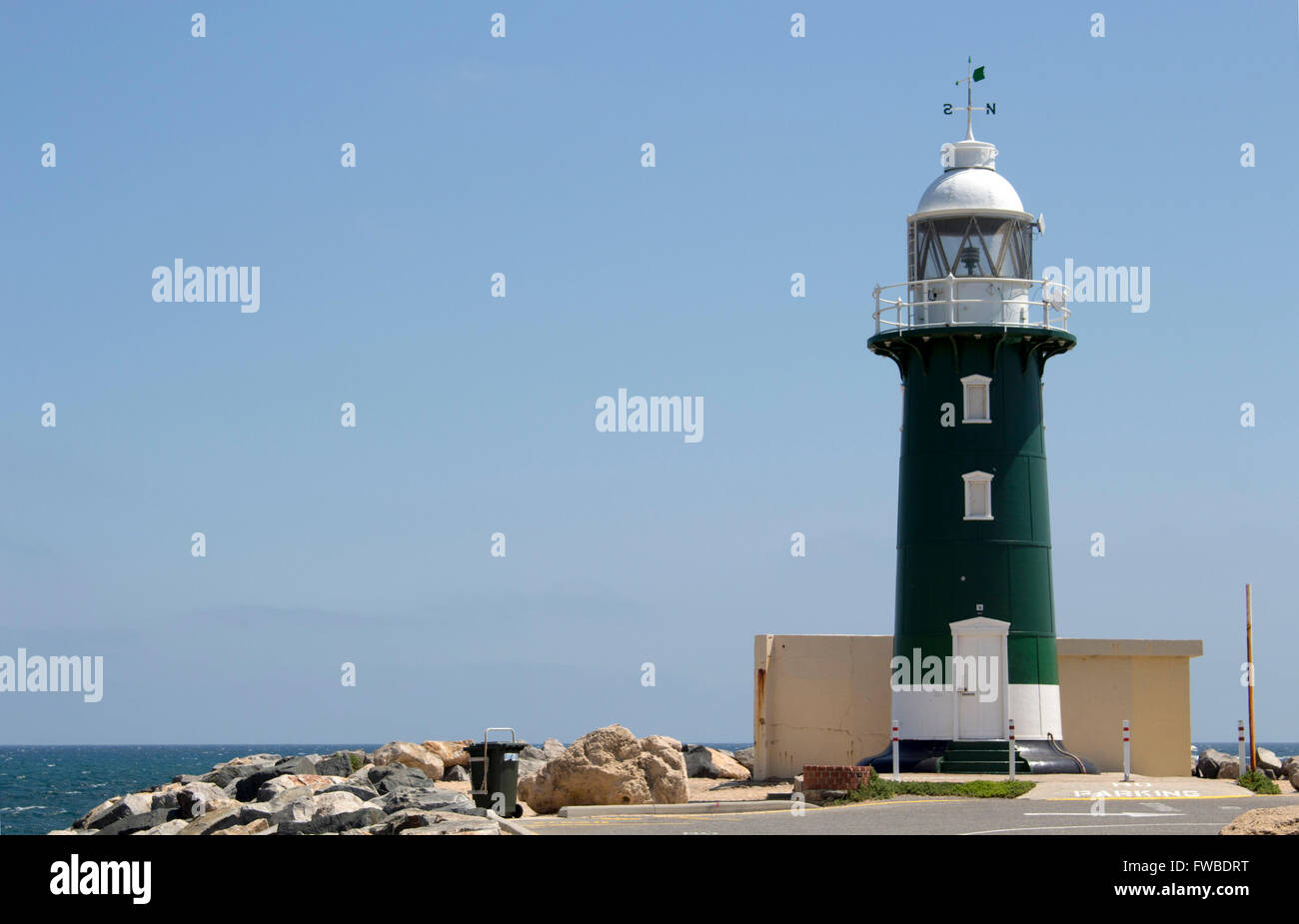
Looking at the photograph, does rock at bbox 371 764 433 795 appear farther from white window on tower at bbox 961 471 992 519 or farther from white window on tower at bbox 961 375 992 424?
white window on tower at bbox 961 375 992 424

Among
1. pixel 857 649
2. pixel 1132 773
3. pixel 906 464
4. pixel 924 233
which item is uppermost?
pixel 924 233

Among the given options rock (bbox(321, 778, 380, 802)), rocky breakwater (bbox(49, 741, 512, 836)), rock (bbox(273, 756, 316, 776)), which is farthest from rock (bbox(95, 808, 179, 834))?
rock (bbox(273, 756, 316, 776))

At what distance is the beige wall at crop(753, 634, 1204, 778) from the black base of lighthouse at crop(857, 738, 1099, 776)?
1.94 meters

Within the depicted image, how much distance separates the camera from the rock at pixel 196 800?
86.7 ft

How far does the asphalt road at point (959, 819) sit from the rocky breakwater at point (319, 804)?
4.73 ft

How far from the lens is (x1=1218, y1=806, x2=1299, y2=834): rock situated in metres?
13.8
